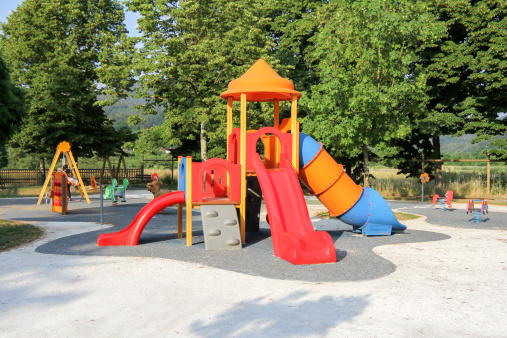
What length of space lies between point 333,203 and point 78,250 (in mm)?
6015

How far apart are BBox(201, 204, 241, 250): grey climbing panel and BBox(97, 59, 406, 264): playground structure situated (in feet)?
0.07

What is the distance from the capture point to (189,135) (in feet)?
92.4

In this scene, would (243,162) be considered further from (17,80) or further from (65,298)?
(17,80)

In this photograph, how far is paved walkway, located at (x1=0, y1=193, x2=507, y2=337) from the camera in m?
5.14

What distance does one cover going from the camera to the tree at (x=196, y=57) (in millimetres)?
23438

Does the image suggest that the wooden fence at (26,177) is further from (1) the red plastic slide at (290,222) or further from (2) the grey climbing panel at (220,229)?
(1) the red plastic slide at (290,222)

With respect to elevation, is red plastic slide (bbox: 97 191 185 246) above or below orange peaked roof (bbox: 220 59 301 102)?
below

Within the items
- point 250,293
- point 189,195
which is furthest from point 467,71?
point 250,293

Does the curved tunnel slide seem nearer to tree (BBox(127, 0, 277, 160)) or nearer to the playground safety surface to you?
the playground safety surface

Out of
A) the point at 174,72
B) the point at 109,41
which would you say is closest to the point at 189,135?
the point at 174,72

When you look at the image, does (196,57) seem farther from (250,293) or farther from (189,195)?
(250,293)

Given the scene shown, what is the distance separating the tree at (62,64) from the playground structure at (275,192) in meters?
21.4

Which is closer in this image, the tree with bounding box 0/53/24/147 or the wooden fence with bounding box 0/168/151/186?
the tree with bounding box 0/53/24/147

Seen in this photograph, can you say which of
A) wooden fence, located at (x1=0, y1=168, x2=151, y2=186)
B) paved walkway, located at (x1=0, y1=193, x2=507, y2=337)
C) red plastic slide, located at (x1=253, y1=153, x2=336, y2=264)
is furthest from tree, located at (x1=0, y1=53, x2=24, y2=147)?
wooden fence, located at (x1=0, y1=168, x2=151, y2=186)
